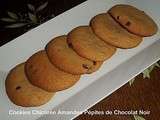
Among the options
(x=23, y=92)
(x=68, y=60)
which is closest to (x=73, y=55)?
(x=68, y=60)

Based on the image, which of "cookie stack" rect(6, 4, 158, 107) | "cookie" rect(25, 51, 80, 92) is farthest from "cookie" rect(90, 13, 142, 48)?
"cookie" rect(25, 51, 80, 92)

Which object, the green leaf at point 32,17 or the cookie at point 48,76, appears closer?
the cookie at point 48,76

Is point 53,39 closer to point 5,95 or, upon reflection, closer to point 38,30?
point 38,30

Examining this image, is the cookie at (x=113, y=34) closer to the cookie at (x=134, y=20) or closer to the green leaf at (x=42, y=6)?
the cookie at (x=134, y=20)

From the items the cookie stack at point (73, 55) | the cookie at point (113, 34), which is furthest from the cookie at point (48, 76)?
the cookie at point (113, 34)

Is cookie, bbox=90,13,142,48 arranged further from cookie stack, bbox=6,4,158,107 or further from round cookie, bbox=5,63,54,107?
round cookie, bbox=5,63,54,107

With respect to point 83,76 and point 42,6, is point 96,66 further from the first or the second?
point 42,6

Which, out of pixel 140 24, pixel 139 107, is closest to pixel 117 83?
pixel 139 107
